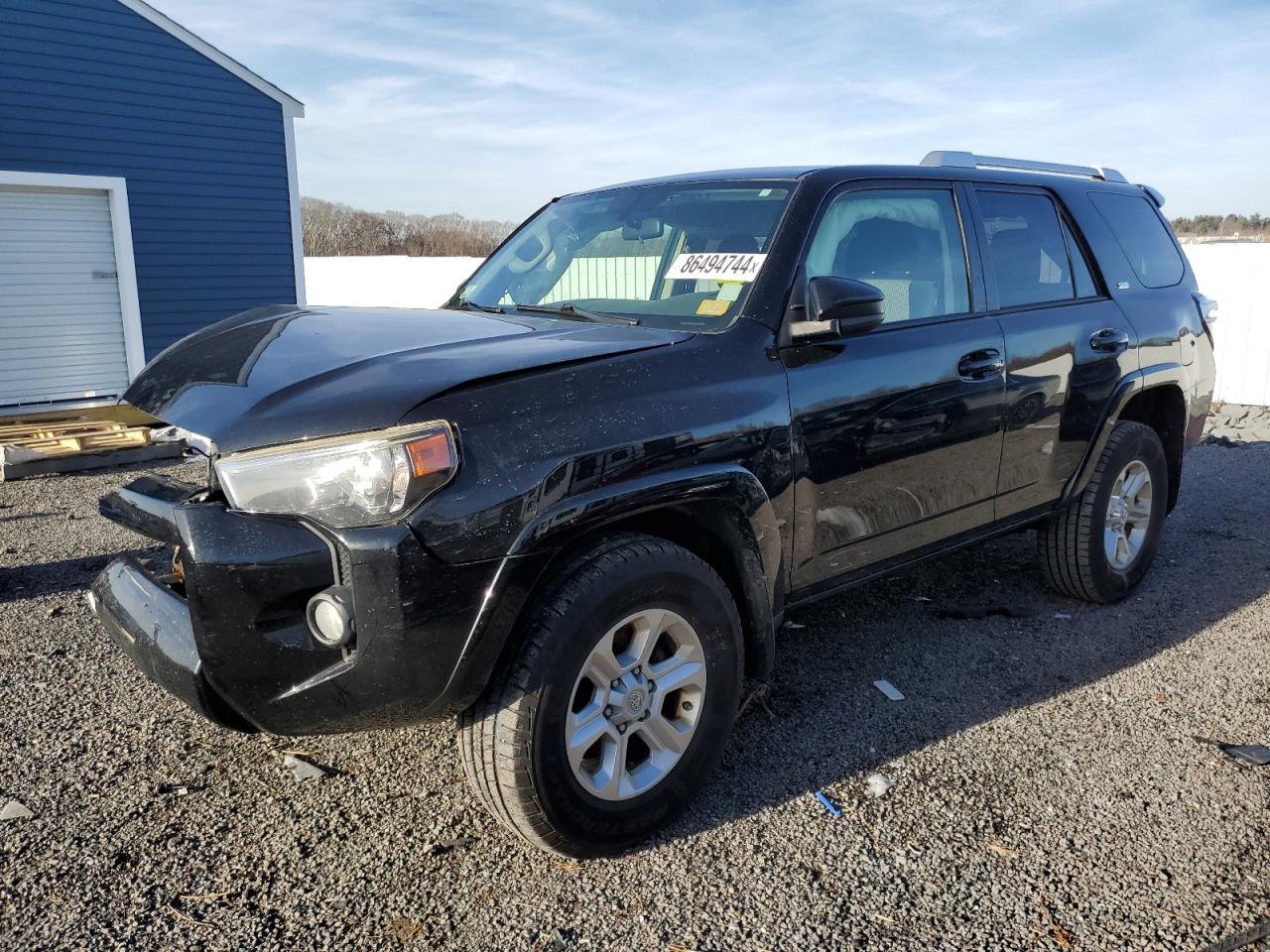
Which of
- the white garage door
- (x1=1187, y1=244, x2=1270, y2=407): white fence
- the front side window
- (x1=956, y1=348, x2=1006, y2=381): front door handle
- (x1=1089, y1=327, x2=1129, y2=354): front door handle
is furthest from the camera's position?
(x1=1187, y1=244, x2=1270, y2=407): white fence

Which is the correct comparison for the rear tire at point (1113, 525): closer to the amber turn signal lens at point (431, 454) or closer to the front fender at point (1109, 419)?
the front fender at point (1109, 419)

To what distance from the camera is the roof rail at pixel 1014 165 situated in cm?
431

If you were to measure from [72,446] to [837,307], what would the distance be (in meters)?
6.93

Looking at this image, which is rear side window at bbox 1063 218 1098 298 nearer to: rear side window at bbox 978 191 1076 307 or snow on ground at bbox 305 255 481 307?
rear side window at bbox 978 191 1076 307

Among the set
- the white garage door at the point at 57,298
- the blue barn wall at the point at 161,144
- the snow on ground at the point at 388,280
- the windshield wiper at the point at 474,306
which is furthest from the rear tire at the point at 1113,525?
the snow on ground at the point at 388,280

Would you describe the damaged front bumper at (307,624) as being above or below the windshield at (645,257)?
below

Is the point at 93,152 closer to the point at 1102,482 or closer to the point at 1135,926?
the point at 1102,482

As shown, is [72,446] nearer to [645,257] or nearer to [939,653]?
[645,257]

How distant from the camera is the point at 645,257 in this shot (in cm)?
363

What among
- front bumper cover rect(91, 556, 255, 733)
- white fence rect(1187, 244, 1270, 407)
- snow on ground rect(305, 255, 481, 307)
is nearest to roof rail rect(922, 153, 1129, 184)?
front bumper cover rect(91, 556, 255, 733)

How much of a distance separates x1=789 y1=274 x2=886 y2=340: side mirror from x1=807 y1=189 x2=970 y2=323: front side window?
27 centimetres

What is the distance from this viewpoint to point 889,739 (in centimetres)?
339

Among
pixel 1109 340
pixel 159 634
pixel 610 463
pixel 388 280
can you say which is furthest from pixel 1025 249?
pixel 388 280

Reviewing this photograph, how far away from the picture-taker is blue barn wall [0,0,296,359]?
435 inches
